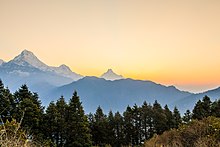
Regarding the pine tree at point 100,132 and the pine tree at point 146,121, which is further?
the pine tree at point 146,121

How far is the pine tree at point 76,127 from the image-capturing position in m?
26.9

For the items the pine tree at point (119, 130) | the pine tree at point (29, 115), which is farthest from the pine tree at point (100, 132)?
the pine tree at point (29, 115)

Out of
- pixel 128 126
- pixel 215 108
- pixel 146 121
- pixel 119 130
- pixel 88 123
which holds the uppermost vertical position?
pixel 215 108

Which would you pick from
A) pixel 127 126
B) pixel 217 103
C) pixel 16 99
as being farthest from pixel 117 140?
pixel 16 99

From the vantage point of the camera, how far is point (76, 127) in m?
27.6

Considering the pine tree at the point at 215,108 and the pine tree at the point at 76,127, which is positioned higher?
the pine tree at the point at 215,108

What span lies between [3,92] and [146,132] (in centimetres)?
1944

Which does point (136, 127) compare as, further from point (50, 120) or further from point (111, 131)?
point (50, 120)

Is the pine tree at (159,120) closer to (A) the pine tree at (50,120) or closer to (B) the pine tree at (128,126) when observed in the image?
(B) the pine tree at (128,126)

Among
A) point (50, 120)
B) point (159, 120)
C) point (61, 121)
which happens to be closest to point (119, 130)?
point (159, 120)

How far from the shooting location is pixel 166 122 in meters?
36.5

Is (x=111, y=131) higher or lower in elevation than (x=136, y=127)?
lower

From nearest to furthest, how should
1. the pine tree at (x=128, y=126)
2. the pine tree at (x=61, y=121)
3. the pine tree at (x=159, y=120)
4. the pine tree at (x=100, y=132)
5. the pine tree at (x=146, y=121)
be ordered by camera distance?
the pine tree at (x=61, y=121) → the pine tree at (x=100, y=132) → the pine tree at (x=159, y=120) → the pine tree at (x=128, y=126) → the pine tree at (x=146, y=121)

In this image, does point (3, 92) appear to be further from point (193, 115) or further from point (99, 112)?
point (193, 115)
